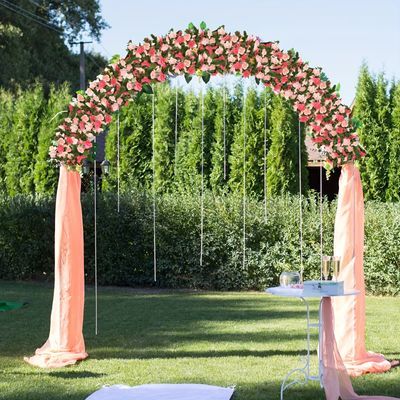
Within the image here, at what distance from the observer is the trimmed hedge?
13.8 m

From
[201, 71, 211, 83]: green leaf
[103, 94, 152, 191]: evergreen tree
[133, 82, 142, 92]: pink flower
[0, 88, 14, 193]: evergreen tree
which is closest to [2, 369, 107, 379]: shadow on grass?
[133, 82, 142, 92]: pink flower

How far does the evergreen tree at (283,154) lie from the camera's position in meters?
15.5

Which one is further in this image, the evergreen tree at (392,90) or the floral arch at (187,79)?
the evergreen tree at (392,90)

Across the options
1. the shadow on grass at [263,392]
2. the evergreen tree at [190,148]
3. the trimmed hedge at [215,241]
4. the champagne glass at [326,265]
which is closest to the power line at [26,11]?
the evergreen tree at [190,148]

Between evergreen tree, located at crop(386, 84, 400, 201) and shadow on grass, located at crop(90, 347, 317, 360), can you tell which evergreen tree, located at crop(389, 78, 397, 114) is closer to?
evergreen tree, located at crop(386, 84, 400, 201)

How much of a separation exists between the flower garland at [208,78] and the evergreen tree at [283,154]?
24.7 ft

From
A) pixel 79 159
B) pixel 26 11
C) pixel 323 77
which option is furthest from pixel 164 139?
pixel 26 11

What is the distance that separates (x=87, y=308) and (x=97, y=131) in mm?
4526

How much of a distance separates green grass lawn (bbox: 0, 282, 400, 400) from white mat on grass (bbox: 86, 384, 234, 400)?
0.16 metres

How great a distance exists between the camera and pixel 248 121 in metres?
15.8

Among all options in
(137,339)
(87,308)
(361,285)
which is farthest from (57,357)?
(87,308)

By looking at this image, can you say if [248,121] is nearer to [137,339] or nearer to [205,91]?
[205,91]

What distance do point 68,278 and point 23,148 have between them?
9.97 meters

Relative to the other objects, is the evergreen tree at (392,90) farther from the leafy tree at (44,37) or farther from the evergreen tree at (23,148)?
the leafy tree at (44,37)
